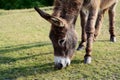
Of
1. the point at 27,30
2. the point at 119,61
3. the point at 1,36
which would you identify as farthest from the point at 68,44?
the point at 27,30

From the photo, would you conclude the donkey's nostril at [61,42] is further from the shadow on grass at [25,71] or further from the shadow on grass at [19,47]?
the shadow on grass at [19,47]

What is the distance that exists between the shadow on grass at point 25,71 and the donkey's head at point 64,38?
0.41 metres

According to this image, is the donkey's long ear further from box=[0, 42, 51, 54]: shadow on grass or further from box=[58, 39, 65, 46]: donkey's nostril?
box=[0, 42, 51, 54]: shadow on grass

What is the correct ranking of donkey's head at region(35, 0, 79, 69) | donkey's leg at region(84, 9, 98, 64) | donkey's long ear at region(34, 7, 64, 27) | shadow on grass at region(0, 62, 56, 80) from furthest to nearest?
donkey's leg at region(84, 9, 98, 64), shadow on grass at region(0, 62, 56, 80), donkey's head at region(35, 0, 79, 69), donkey's long ear at region(34, 7, 64, 27)

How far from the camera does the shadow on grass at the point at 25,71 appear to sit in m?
6.52

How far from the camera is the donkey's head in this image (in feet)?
20.1

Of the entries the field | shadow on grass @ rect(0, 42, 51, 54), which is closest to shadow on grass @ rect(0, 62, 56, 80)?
the field

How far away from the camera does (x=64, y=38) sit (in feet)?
20.3

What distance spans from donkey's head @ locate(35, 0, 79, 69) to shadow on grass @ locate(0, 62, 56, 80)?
16.2 inches

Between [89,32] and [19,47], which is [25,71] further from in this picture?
[19,47]

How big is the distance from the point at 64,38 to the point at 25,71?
44.2 inches

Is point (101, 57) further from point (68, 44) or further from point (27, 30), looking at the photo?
point (27, 30)

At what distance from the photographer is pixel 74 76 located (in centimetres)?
632

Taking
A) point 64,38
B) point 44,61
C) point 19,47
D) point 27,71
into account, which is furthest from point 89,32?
point 19,47
